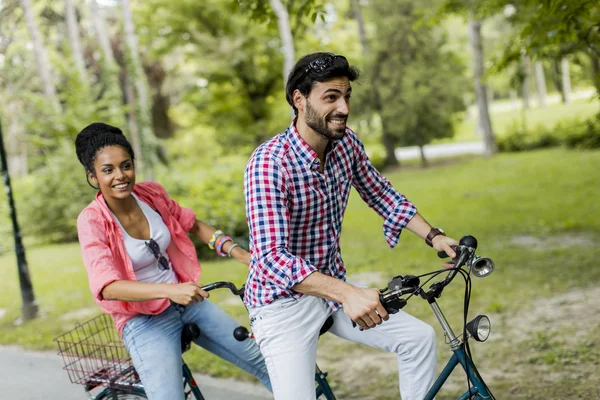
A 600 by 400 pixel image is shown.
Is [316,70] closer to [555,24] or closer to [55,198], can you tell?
[555,24]

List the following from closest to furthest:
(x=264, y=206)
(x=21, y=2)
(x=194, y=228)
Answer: (x=264, y=206), (x=194, y=228), (x=21, y=2)

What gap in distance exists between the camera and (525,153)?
70.0ft

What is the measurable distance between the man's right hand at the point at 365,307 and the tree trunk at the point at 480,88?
19029mm

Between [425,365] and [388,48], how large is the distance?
61.1ft

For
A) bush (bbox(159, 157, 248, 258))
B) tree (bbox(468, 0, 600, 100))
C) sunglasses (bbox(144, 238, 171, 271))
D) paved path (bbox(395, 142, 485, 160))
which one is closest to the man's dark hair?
sunglasses (bbox(144, 238, 171, 271))

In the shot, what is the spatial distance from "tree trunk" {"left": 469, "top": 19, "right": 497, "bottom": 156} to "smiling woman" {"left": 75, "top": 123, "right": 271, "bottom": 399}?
18407 mm

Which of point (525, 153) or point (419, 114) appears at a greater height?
point (419, 114)

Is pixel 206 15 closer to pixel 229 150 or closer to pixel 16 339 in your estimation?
pixel 229 150

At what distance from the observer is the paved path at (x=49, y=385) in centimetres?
462

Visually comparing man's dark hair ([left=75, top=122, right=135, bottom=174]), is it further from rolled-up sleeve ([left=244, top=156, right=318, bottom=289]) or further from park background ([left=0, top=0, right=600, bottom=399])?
park background ([left=0, top=0, right=600, bottom=399])

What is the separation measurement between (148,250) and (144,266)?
0.10 m

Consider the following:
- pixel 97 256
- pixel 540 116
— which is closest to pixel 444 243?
pixel 97 256

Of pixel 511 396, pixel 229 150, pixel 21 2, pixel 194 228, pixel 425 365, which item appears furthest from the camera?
pixel 229 150

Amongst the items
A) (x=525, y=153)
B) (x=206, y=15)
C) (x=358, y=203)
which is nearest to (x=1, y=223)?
(x=358, y=203)
